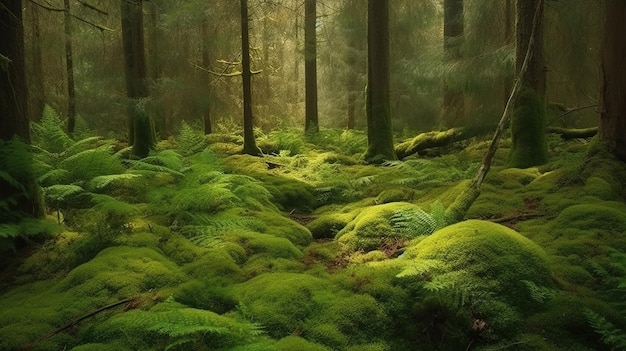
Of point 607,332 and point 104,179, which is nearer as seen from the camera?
point 607,332

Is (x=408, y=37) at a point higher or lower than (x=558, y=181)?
higher

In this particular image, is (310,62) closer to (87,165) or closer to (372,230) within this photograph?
(87,165)

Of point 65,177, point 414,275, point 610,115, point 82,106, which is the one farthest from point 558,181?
point 82,106

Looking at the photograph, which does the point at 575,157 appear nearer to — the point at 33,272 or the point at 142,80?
the point at 33,272

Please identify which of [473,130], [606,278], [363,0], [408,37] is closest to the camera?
[606,278]

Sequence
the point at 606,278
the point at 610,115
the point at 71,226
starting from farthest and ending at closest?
the point at 610,115
the point at 71,226
the point at 606,278

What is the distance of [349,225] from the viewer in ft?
20.1

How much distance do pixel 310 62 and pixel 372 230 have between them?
13.4m

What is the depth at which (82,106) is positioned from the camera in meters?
16.4

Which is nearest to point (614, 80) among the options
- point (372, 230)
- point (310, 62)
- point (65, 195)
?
point (372, 230)

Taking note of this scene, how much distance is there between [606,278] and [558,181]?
2860 millimetres

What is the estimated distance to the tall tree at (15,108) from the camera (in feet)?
16.5

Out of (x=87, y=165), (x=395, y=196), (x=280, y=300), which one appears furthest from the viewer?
(x=395, y=196)

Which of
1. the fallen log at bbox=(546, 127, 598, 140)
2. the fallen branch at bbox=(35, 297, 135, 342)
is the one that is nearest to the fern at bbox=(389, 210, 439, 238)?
the fallen branch at bbox=(35, 297, 135, 342)
